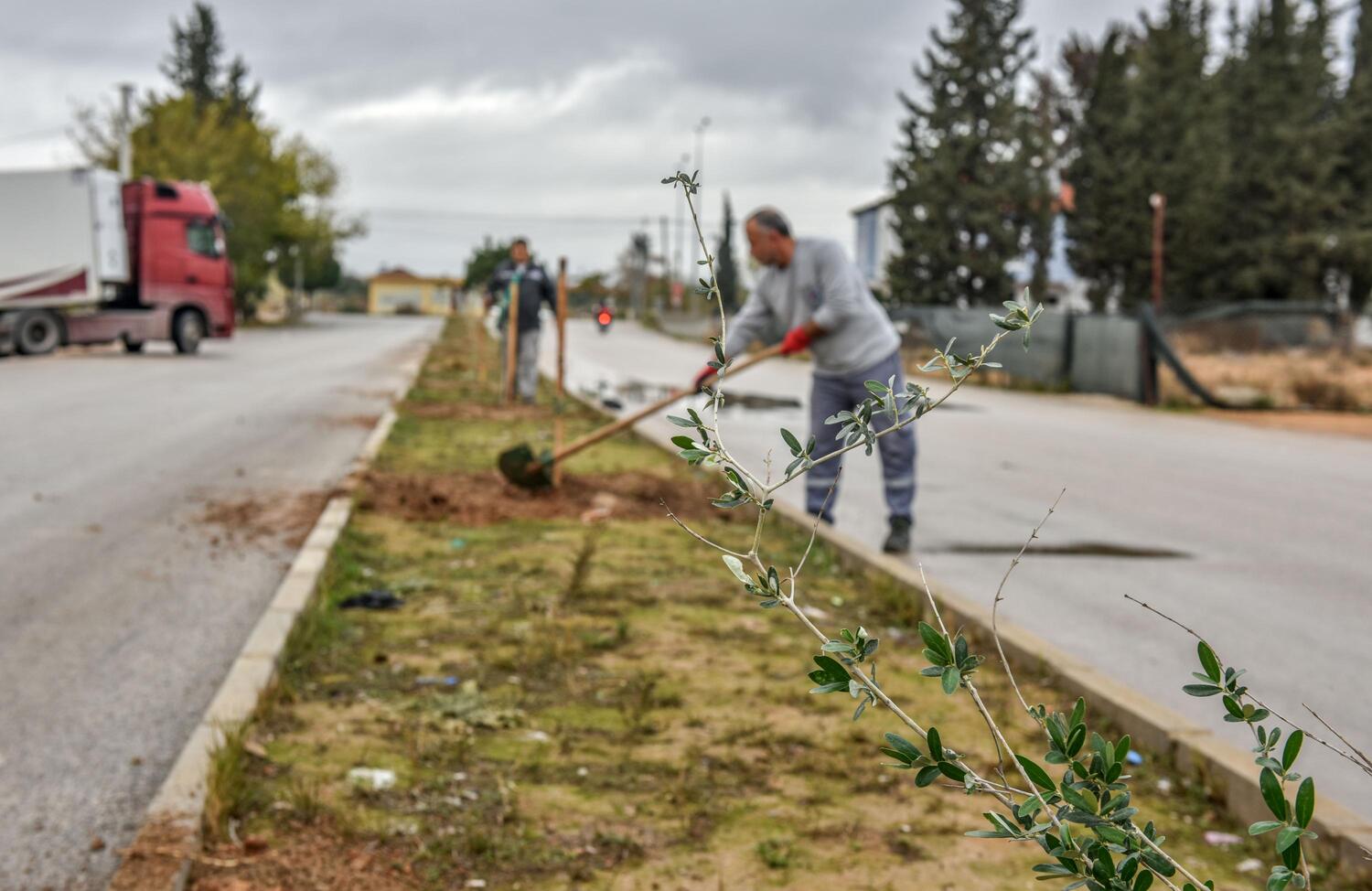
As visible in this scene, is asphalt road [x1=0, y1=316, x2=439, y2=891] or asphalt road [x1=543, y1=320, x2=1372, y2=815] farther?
asphalt road [x1=543, y1=320, x2=1372, y2=815]

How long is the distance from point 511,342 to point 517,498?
7.87 meters

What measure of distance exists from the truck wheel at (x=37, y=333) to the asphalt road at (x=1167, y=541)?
16.1 metres

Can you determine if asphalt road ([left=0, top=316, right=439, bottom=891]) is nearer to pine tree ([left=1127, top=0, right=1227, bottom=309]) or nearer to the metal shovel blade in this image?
the metal shovel blade

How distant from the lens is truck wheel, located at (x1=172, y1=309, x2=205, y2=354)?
3077 centimetres

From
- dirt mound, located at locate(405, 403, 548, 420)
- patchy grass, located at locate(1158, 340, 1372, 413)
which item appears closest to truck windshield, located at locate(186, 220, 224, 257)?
dirt mound, located at locate(405, 403, 548, 420)

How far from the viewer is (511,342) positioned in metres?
16.8

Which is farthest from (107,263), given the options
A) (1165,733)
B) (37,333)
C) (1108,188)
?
(1108,188)

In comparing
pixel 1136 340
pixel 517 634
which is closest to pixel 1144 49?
pixel 1136 340

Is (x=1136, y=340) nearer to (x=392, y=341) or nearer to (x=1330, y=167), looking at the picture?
(x=1330, y=167)

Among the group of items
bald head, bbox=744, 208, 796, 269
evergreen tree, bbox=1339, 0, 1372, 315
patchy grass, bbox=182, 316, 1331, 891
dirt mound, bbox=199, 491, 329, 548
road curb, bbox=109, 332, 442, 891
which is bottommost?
dirt mound, bbox=199, 491, 329, 548

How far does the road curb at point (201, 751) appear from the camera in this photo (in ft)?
10.2

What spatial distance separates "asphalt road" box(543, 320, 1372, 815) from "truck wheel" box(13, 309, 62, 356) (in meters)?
16.1

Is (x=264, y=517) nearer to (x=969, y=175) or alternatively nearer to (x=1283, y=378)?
(x=1283, y=378)

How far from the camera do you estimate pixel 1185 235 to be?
4678 cm
